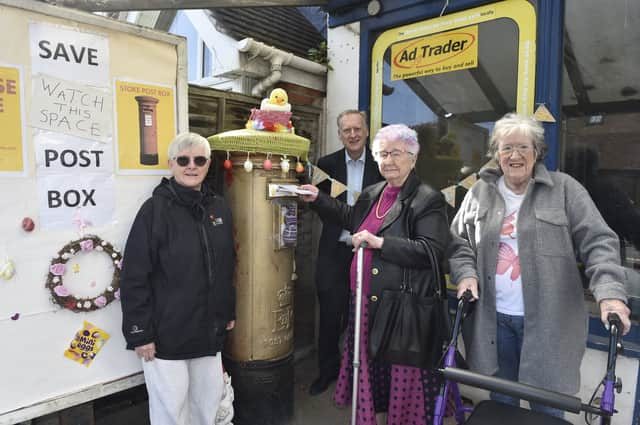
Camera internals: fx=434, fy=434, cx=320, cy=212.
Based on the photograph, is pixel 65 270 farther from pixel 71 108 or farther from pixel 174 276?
pixel 71 108

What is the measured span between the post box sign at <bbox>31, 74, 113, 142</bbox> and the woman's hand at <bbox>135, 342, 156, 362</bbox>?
1144 mm

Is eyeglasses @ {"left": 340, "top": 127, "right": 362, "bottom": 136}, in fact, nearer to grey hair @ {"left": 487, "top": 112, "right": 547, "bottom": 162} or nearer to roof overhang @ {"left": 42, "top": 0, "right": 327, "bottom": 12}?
grey hair @ {"left": 487, "top": 112, "right": 547, "bottom": 162}

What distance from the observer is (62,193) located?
88.7 inches

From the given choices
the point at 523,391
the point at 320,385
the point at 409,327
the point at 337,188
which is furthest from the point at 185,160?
the point at 320,385

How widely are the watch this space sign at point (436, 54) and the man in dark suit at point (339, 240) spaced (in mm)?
685

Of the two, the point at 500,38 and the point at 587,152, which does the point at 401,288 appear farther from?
the point at 500,38

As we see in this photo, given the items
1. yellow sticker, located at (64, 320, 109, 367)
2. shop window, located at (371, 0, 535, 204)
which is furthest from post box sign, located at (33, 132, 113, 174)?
shop window, located at (371, 0, 535, 204)

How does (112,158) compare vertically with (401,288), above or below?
above

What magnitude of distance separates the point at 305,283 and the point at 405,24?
8.46 feet

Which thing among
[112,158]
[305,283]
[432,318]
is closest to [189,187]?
[112,158]

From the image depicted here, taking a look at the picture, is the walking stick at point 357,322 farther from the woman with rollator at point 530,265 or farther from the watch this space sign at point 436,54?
the watch this space sign at point 436,54

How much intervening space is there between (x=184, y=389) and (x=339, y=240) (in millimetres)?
1571

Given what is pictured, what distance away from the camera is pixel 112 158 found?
2.42m

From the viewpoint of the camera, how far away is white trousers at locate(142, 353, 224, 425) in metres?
2.38
